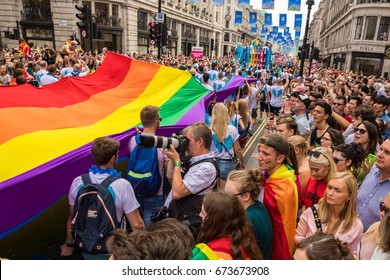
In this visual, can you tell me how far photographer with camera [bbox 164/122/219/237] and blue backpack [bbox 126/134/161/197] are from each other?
50 centimetres

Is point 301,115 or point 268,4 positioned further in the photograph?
point 268,4

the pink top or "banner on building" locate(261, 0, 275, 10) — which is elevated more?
"banner on building" locate(261, 0, 275, 10)

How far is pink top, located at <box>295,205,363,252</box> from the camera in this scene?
2.63m

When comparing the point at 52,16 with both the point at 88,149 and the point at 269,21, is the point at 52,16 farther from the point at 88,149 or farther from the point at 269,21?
the point at 88,149

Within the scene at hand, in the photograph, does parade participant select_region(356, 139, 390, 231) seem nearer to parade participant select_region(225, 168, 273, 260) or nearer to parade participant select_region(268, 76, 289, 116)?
parade participant select_region(225, 168, 273, 260)

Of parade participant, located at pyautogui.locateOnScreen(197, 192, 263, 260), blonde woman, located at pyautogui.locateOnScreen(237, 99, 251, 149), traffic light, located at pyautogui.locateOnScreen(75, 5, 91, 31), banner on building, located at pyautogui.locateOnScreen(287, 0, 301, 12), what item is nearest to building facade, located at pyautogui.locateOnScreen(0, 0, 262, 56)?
banner on building, located at pyautogui.locateOnScreen(287, 0, 301, 12)

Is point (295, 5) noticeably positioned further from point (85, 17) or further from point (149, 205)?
point (149, 205)

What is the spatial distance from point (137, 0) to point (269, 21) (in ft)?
44.2

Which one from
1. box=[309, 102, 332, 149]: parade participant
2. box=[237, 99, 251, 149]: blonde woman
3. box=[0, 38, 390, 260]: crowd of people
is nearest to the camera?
box=[0, 38, 390, 260]: crowd of people

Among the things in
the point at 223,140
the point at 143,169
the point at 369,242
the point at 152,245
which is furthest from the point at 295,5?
the point at 152,245

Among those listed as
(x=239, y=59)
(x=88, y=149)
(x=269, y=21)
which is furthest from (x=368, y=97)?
(x=269, y=21)

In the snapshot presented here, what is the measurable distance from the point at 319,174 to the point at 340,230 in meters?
0.71

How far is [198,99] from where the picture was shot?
587cm

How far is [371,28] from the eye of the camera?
3631 cm
